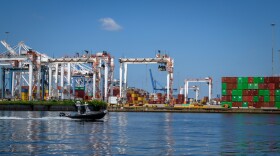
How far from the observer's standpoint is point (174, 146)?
32.9 metres

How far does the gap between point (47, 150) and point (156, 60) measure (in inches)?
3509

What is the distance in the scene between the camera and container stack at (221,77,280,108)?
4749 inches

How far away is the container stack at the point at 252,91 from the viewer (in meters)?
121

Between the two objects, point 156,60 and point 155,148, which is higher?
point 156,60

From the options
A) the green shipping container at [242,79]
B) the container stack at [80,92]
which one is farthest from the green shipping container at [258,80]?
the container stack at [80,92]

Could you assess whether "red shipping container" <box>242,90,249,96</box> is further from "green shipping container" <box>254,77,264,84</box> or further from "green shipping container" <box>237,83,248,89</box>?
"green shipping container" <box>254,77,264,84</box>

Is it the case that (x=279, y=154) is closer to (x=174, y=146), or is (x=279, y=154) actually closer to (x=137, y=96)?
(x=174, y=146)

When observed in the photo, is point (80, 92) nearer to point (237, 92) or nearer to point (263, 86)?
point (237, 92)

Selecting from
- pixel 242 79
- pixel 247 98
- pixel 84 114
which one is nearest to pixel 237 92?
pixel 247 98

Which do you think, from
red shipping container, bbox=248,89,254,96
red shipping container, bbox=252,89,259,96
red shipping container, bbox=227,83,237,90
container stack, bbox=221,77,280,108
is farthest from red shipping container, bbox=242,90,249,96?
red shipping container, bbox=227,83,237,90

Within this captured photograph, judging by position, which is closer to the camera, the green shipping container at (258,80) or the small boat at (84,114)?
A: the small boat at (84,114)

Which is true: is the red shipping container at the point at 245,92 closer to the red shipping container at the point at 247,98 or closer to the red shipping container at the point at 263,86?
the red shipping container at the point at 247,98

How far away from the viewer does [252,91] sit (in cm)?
12219

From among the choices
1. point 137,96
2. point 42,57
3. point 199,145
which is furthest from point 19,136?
point 137,96
